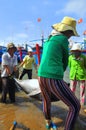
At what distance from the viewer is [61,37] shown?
13.6 feet

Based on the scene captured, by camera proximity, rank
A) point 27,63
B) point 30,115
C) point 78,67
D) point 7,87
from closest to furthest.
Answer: point 30,115, point 78,67, point 7,87, point 27,63

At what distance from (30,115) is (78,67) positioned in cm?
174

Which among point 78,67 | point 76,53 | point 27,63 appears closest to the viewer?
point 76,53

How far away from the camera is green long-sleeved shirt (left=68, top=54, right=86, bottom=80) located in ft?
21.5

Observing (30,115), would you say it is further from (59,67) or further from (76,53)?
(59,67)

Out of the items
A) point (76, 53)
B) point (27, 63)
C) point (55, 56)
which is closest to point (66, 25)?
point (55, 56)

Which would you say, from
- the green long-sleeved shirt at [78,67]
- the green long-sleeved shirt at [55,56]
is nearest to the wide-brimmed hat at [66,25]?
the green long-sleeved shirt at [55,56]

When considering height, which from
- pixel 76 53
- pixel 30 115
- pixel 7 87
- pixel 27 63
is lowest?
pixel 30 115

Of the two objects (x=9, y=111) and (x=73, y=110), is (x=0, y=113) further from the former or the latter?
(x=73, y=110)

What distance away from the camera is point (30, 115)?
595 cm

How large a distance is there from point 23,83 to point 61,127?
118 inches

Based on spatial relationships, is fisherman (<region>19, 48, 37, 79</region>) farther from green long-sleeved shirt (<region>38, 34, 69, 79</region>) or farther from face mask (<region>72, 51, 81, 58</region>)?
green long-sleeved shirt (<region>38, 34, 69, 79</region>)

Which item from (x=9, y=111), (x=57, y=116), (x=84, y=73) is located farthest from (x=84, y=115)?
(x=9, y=111)

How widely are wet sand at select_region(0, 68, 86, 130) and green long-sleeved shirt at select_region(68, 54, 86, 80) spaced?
872 millimetres
